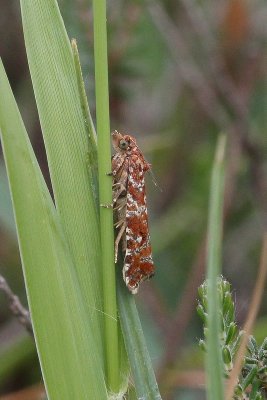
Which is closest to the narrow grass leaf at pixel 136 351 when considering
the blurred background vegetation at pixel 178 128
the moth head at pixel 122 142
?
the moth head at pixel 122 142

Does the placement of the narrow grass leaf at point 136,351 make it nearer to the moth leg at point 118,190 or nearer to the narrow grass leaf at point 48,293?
the narrow grass leaf at point 48,293

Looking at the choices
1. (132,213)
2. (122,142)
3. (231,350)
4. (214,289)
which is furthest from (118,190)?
(214,289)

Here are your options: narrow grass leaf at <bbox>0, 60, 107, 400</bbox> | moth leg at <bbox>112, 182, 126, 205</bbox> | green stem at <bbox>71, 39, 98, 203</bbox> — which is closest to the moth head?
moth leg at <bbox>112, 182, 126, 205</bbox>

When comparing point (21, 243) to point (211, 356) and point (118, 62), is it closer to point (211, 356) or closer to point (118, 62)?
point (211, 356)

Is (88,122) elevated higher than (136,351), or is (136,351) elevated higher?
(88,122)

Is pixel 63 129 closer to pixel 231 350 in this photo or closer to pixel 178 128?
pixel 231 350

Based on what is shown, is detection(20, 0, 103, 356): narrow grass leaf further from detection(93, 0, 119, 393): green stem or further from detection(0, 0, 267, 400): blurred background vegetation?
detection(0, 0, 267, 400): blurred background vegetation
